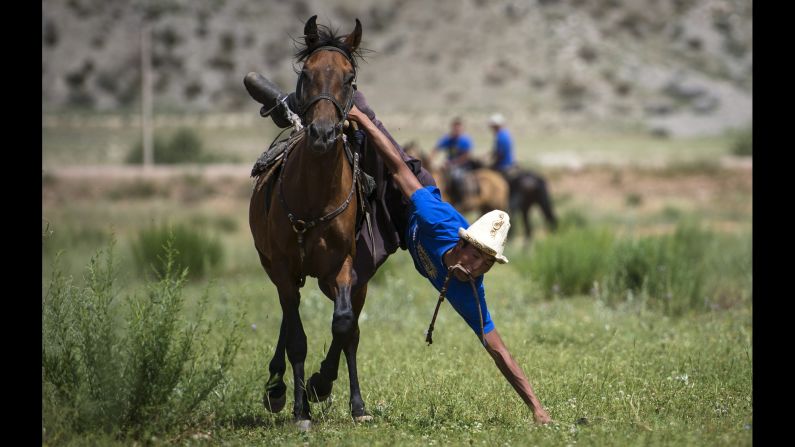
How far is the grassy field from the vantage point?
6.43 m

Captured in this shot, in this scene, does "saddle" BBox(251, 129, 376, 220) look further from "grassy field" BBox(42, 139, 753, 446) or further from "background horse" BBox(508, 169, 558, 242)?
"background horse" BBox(508, 169, 558, 242)

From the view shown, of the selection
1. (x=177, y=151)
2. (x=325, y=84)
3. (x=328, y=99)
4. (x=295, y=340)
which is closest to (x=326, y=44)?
(x=325, y=84)

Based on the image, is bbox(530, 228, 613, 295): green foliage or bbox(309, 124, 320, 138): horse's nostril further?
bbox(530, 228, 613, 295): green foliage

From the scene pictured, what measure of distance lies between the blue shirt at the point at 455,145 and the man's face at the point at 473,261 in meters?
14.5

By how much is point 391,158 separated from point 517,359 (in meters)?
2.63

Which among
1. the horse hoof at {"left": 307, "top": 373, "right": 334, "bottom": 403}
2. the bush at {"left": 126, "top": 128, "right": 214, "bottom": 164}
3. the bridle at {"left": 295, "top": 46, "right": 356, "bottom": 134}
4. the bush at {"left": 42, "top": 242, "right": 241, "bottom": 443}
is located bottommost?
the horse hoof at {"left": 307, "top": 373, "right": 334, "bottom": 403}

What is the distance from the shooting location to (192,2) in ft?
215

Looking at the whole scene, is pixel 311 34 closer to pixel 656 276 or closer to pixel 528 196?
pixel 656 276

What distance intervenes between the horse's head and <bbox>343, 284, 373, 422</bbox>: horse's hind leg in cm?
157

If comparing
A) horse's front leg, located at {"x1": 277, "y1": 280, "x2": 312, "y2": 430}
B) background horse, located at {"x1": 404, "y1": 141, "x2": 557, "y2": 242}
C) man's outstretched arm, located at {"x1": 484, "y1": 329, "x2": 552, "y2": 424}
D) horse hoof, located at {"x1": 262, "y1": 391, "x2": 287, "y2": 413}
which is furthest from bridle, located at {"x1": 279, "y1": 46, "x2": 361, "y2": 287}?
background horse, located at {"x1": 404, "y1": 141, "x2": 557, "y2": 242}

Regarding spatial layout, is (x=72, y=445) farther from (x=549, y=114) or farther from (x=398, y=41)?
(x=398, y=41)

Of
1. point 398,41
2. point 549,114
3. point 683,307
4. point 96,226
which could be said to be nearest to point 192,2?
point 398,41

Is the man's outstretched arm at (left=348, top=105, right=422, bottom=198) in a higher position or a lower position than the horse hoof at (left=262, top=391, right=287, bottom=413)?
higher

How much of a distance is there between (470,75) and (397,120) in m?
8.49
